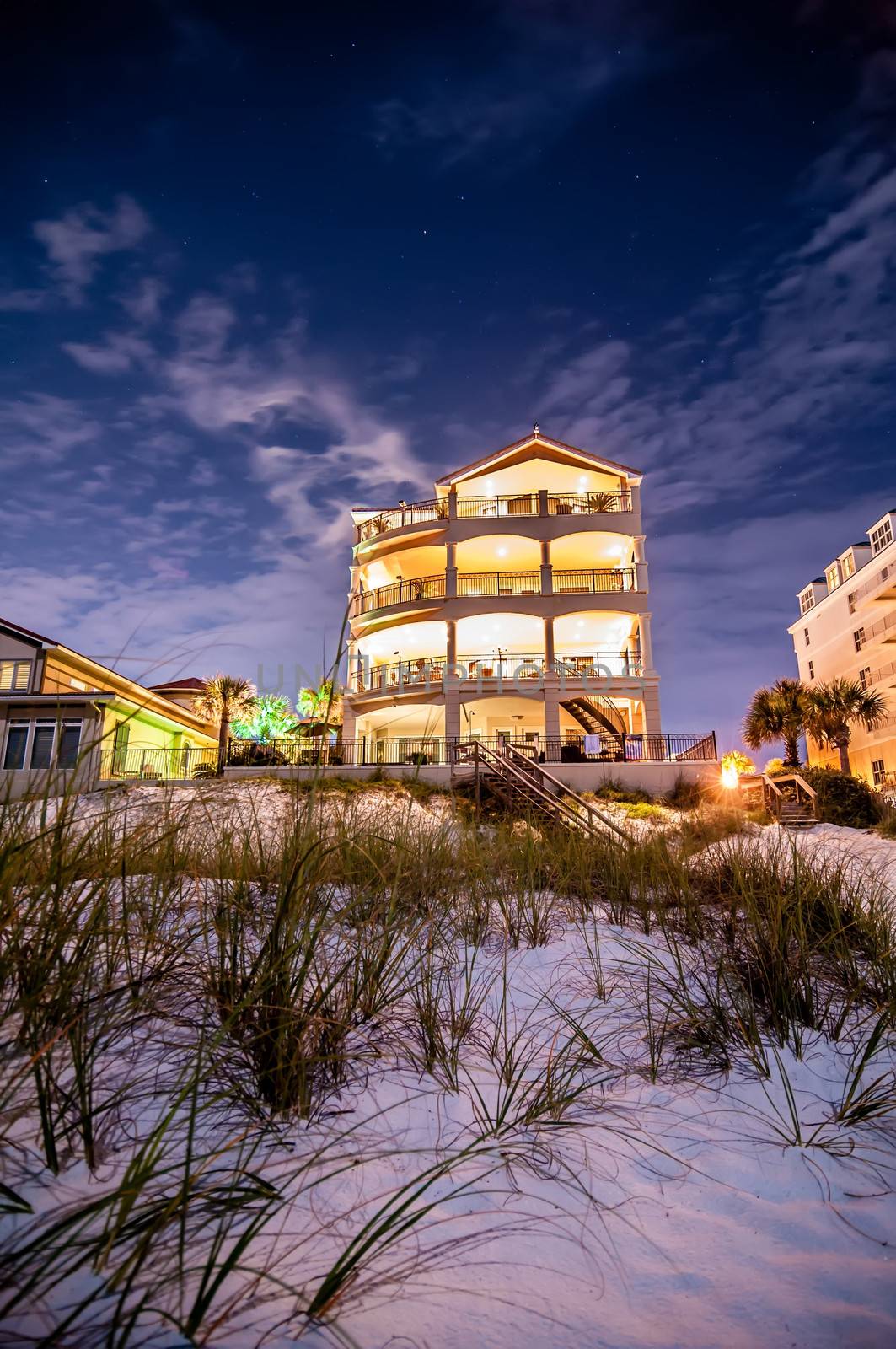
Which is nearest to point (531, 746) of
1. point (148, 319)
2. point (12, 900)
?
point (12, 900)

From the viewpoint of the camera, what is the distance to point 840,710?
33.5 m

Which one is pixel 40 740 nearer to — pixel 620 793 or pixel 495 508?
pixel 495 508

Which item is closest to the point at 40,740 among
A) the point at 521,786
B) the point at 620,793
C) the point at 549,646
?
the point at 521,786

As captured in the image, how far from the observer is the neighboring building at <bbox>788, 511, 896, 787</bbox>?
39.0 m

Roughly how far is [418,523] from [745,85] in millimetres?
19316

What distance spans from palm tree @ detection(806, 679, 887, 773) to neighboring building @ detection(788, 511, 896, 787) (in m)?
4.11

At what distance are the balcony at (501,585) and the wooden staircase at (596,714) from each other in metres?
4.94

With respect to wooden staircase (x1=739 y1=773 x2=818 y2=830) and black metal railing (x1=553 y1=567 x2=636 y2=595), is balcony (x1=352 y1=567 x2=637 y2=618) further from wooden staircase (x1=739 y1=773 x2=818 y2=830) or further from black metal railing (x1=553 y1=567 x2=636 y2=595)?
wooden staircase (x1=739 y1=773 x2=818 y2=830)

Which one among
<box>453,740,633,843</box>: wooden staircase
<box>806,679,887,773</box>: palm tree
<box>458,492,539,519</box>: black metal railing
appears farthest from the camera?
<box>806,679,887,773</box>: palm tree

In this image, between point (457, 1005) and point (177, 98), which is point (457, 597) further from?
point (457, 1005)

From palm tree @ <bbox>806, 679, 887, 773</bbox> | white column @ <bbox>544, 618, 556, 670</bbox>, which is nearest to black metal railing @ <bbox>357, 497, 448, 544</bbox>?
white column @ <bbox>544, 618, 556, 670</bbox>

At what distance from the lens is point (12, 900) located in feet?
6.50

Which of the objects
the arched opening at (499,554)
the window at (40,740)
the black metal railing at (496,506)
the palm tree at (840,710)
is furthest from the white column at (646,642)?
the window at (40,740)

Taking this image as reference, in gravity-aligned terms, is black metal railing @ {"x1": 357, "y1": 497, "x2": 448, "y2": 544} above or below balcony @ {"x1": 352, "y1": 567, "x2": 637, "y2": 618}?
above
